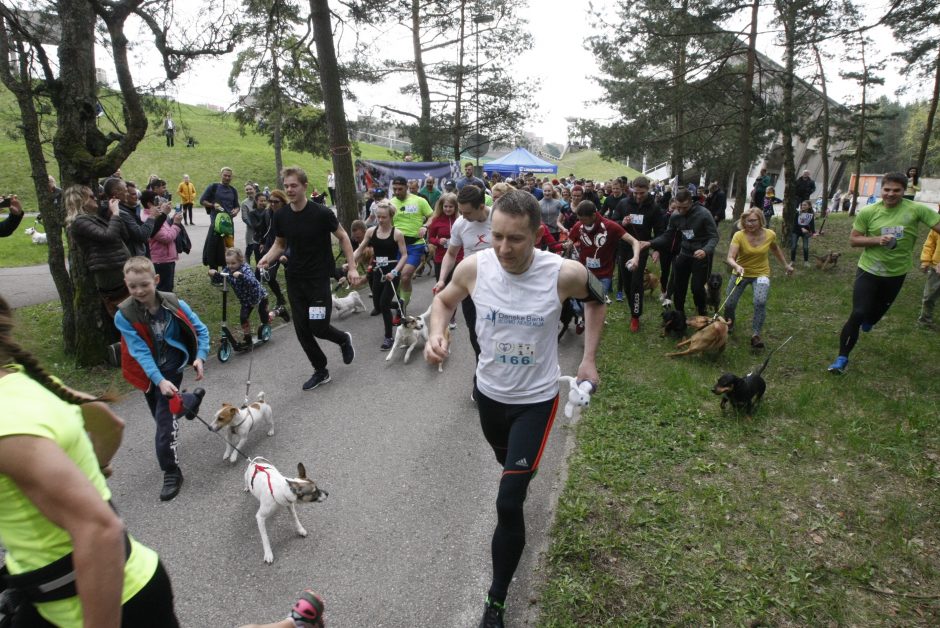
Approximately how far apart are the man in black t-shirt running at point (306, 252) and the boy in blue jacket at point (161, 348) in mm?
1723

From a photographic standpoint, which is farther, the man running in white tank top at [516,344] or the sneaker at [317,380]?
the sneaker at [317,380]

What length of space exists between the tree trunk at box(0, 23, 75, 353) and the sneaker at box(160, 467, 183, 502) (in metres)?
4.19

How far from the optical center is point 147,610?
1541mm

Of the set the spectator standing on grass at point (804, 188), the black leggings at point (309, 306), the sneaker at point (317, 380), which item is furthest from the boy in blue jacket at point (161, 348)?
the spectator standing on grass at point (804, 188)

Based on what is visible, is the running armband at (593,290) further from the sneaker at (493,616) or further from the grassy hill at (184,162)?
the grassy hill at (184,162)

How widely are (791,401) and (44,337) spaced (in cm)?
1044

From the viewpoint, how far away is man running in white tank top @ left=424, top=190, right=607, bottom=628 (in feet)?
8.66

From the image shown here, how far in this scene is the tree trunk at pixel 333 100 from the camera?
37.0 ft

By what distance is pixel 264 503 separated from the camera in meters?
3.59

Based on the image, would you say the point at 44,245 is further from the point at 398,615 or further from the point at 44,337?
the point at 398,615

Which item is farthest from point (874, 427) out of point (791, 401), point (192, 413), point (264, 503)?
point (192, 413)

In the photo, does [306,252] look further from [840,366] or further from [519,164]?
[519,164]

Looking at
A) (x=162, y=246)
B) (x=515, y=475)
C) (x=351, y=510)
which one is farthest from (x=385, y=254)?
(x=515, y=475)

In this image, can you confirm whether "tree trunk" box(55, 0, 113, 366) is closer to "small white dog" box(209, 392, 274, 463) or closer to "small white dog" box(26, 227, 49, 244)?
"small white dog" box(209, 392, 274, 463)
